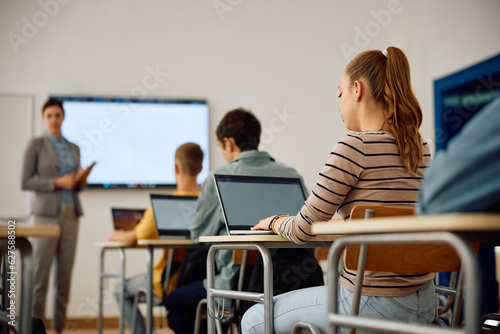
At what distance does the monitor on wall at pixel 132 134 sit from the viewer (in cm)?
501

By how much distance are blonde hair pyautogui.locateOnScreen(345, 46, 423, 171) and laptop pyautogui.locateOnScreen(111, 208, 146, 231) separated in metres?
2.14

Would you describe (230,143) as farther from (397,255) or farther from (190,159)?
(397,255)

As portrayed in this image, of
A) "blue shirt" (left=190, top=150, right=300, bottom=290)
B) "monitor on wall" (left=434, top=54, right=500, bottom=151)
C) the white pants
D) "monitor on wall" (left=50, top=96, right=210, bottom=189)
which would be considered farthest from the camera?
"monitor on wall" (left=434, top=54, right=500, bottom=151)

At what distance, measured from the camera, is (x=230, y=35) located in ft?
17.6

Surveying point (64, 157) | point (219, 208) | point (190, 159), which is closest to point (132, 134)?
point (64, 157)

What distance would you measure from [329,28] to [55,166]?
9.08ft

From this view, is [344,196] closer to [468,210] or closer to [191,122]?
[468,210]

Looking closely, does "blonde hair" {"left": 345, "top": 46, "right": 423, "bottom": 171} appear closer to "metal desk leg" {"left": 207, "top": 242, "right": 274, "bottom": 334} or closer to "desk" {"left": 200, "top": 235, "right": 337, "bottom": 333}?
"desk" {"left": 200, "top": 235, "right": 337, "bottom": 333}

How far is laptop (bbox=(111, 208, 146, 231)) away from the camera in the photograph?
3.39 metres

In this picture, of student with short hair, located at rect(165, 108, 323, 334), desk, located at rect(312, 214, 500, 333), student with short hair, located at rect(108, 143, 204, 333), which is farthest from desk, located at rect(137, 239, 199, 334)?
desk, located at rect(312, 214, 500, 333)

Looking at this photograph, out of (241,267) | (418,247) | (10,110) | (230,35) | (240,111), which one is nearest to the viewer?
(418,247)

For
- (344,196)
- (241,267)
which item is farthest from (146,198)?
(344,196)

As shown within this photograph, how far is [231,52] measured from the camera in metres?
5.36

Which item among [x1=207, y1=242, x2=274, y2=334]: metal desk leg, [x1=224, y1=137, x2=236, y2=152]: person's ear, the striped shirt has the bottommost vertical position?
[x1=207, y1=242, x2=274, y2=334]: metal desk leg
